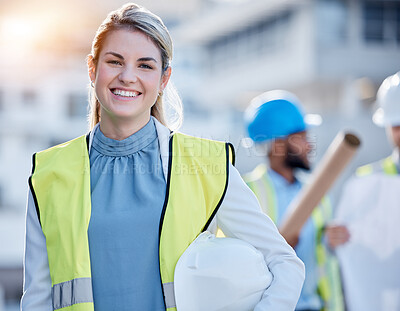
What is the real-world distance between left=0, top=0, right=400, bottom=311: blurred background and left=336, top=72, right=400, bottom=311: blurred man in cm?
136

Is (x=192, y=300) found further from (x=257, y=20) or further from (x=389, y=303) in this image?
(x=257, y=20)

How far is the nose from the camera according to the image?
7.74 ft

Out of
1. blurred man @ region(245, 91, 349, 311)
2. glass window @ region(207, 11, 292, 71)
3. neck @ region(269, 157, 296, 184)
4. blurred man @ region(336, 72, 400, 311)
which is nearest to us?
blurred man @ region(336, 72, 400, 311)

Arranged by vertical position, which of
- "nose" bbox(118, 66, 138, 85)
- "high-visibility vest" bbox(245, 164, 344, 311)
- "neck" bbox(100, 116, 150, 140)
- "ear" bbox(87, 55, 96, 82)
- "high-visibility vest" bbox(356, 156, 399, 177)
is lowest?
"high-visibility vest" bbox(245, 164, 344, 311)

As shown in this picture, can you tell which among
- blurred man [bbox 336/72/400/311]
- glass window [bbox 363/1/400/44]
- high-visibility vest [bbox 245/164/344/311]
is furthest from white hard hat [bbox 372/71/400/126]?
glass window [bbox 363/1/400/44]

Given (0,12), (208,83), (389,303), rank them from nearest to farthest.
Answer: (389,303) → (0,12) → (208,83)

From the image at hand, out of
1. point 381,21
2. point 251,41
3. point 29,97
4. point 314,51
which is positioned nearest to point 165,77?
point 314,51

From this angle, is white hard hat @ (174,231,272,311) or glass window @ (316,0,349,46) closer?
white hard hat @ (174,231,272,311)

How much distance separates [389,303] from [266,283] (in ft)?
7.05

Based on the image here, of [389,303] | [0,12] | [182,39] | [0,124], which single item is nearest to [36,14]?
[0,12]

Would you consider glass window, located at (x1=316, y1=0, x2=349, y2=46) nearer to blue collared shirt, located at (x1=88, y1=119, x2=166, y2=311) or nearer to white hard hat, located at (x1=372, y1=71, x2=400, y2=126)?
white hard hat, located at (x1=372, y1=71, x2=400, y2=126)

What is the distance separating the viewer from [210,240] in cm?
228

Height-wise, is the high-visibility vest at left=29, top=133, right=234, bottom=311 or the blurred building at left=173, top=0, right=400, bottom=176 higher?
the blurred building at left=173, top=0, right=400, bottom=176

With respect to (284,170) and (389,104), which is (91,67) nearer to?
(389,104)
